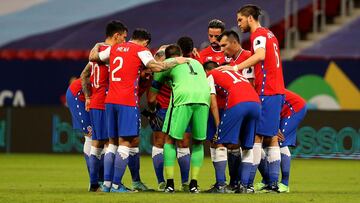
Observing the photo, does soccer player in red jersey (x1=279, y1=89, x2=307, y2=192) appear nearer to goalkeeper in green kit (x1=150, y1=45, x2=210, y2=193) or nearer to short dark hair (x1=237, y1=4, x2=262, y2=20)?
goalkeeper in green kit (x1=150, y1=45, x2=210, y2=193)

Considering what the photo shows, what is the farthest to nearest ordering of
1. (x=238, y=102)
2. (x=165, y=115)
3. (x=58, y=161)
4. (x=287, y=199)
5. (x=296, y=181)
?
(x=58, y=161)
(x=296, y=181)
(x=165, y=115)
(x=238, y=102)
(x=287, y=199)

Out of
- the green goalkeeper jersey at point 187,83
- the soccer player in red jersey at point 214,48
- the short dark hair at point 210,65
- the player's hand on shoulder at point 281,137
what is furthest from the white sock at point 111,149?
the player's hand on shoulder at point 281,137

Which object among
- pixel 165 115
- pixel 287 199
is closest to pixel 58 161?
pixel 165 115

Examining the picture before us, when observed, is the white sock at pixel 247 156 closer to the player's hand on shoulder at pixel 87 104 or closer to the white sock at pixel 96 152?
the white sock at pixel 96 152

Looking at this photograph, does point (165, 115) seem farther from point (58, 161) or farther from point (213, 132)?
point (58, 161)

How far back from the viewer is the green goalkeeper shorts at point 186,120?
13859 mm

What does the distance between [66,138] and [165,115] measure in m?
11.9

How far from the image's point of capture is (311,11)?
31.8 m

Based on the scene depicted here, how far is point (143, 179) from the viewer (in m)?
17.8

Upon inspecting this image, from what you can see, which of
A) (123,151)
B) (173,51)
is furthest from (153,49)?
(123,151)

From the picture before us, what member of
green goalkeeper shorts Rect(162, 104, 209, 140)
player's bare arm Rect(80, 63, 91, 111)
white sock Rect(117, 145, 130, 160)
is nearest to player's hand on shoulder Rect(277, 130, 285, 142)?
green goalkeeper shorts Rect(162, 104, 209, 140)

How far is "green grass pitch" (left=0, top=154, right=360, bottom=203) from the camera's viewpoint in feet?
42.4

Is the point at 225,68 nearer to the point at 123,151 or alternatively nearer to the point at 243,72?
the point at 243,72

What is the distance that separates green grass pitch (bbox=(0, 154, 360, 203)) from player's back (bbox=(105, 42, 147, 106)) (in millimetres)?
1246
